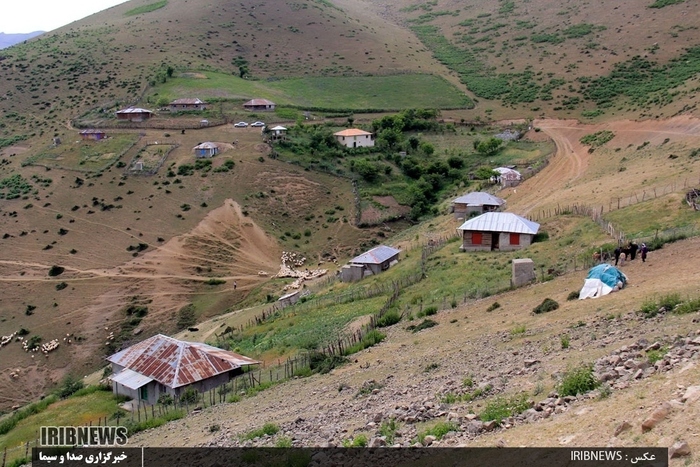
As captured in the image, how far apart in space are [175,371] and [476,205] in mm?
A: 29827

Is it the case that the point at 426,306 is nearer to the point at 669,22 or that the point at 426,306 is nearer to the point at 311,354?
the point at 311,354

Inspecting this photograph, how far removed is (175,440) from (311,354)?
24.3ft

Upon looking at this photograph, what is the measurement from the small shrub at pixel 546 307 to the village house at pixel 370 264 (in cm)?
2233

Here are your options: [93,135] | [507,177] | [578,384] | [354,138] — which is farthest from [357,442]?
[93,135]

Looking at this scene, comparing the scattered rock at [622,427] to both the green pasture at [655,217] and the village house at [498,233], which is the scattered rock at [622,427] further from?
the village house at [498,233]

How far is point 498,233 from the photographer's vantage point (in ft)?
126

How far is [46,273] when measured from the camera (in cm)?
5453

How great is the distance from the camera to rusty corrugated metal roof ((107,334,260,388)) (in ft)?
93.9

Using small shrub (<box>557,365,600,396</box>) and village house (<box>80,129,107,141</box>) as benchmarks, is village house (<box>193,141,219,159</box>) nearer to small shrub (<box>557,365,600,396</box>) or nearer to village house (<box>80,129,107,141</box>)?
village house (<box>80,129,107,141</box>)

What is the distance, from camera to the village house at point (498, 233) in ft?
124

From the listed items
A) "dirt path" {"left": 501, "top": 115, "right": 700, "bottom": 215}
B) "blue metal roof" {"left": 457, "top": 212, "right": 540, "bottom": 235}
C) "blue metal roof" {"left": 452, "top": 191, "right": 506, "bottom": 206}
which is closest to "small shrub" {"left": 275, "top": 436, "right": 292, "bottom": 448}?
"blue metal roof" {"left": 457, "top": 212, "right": 540, "bottom": 235}

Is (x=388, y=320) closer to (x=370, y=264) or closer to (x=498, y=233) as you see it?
(x=498, y=233)

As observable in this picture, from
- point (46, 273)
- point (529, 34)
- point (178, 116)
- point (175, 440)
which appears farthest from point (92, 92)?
point (175, 440)

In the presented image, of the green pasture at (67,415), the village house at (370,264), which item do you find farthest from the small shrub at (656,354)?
the village house at (370,264)
